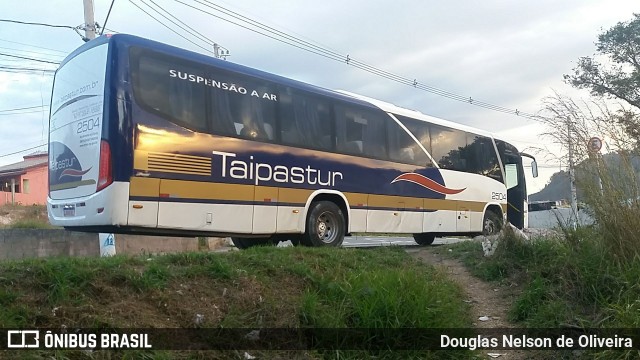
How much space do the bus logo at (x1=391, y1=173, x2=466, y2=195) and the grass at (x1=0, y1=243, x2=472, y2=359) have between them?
5305mm

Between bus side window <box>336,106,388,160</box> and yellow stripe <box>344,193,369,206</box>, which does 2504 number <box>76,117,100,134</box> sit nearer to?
bus side window <box>336,106,388,160</box>

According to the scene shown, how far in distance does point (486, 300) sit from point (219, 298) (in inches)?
130

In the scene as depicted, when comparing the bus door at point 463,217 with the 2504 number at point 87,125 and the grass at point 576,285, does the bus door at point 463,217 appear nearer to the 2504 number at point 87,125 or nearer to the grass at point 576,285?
the grass at point 576,285

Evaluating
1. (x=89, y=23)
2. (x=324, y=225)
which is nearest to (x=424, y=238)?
(x=324, y=225)

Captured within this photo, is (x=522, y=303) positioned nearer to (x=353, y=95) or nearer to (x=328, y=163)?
(x=328, y=163)

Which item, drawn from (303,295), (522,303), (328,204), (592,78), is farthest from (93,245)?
(592,78)

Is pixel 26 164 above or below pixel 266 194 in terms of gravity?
above

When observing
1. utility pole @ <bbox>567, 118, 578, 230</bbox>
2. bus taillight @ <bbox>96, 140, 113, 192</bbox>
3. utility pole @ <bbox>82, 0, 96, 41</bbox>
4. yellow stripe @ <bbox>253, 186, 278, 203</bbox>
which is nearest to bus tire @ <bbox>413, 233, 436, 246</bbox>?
yellow stripe @ <bbox>253, 186, 278, 203</bbox>

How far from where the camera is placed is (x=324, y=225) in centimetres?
911

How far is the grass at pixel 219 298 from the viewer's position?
3.82 meters

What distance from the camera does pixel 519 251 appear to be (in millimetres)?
6926

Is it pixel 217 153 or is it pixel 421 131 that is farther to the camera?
pixel 421 131

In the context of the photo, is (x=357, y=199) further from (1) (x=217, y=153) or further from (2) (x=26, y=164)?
(2) (x=26, y=164)

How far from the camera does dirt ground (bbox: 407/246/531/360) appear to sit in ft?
16.1
